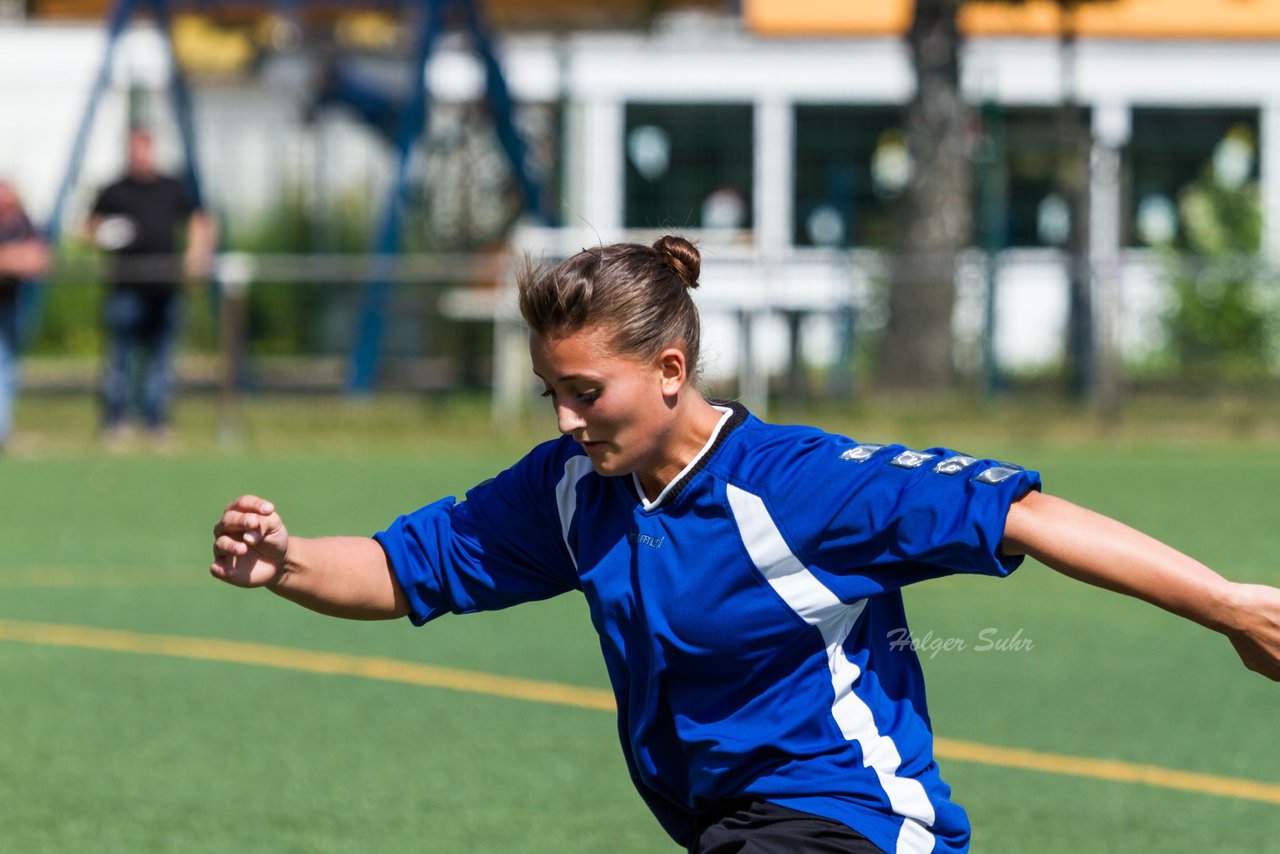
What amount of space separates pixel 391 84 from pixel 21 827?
17281 mm

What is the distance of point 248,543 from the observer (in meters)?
3.74

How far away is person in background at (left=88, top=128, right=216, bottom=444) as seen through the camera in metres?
16.8

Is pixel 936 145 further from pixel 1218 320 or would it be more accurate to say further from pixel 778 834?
pixel 778 834

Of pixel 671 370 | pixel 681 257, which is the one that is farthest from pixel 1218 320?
pixel 671 370

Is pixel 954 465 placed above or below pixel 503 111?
below

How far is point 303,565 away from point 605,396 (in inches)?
28.0

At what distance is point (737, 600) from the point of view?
11.7 feet

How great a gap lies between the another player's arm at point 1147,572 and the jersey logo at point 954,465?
0.45 feet

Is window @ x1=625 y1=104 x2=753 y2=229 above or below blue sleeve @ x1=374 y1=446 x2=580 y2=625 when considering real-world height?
above

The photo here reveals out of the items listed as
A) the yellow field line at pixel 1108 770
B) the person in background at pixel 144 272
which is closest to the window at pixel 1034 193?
the person in background at pixel 144 272

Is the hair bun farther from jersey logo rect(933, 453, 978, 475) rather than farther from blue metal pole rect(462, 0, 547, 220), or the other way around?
blue metal pole rect(462, 0, 547, 220)

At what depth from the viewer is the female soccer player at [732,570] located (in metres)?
3.50

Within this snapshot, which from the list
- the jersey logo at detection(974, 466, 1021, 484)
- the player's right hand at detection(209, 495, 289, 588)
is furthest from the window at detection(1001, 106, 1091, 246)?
the jersey logo at detection(974, 466, 1021, 484)

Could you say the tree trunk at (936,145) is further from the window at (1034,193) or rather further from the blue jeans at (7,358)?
the blue jeans at (7,358)
